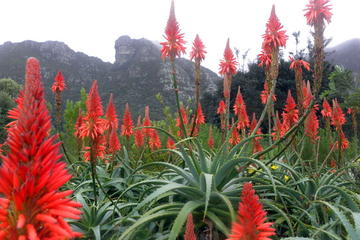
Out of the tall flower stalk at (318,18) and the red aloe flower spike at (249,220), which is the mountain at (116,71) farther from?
the red aloe flower spike at (249,220)

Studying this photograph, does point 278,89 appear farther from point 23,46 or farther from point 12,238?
point 23,46

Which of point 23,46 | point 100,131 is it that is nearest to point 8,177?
point 100,131

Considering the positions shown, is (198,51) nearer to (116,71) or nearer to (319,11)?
(319,11)

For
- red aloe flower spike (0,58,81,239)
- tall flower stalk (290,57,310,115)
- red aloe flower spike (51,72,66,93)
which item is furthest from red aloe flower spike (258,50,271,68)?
red aloe flower spike (0,58,81,239)

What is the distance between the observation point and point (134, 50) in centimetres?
5853

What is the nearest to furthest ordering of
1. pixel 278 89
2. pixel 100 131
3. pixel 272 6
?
pixel 100 131 < pixel 272 6 < pixel 278 89

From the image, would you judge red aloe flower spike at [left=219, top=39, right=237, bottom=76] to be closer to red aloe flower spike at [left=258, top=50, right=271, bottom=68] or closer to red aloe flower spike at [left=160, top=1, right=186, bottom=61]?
red aloe flower spike at [left=258, top=50, right=271, bottom=68]

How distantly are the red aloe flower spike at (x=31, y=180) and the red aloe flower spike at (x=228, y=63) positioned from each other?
9.74ft

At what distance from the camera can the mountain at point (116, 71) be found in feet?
130

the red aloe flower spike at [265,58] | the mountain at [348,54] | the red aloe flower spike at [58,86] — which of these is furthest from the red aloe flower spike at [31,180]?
the mountain at [348,54]

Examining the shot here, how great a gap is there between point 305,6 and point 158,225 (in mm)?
2341

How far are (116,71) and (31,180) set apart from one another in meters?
50.5

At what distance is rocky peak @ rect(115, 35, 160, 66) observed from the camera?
53728 mm

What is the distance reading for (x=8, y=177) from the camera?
788 mm
